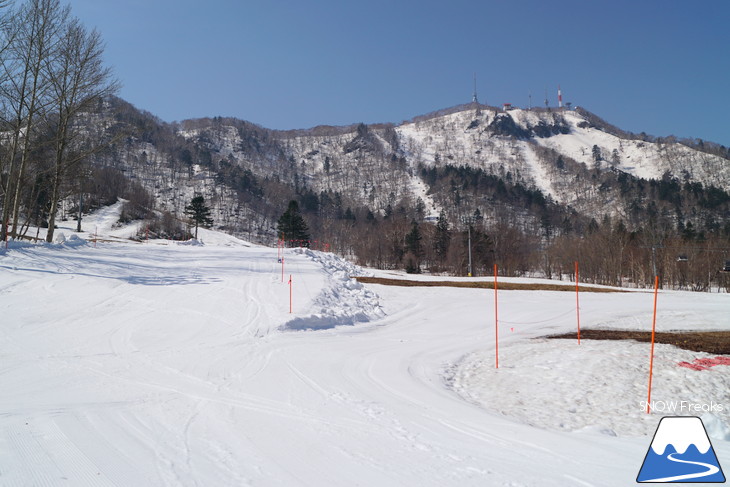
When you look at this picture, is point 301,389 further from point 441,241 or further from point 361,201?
point 361,201

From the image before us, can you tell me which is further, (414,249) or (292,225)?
(414,249)

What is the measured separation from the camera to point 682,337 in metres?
13.6

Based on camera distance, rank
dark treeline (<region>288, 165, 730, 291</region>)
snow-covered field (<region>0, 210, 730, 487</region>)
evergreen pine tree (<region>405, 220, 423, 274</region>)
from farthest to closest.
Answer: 1. evergreen pine tree (<region>405, 220, 423, 274</region>)
2. dark treeline (<region>288, 165, 730, 291</region>)
3. snow-covered field (<region>0, 210, 730, 487</region>)

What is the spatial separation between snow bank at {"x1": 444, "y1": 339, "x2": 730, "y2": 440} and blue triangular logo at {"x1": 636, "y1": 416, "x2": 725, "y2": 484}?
1.78m

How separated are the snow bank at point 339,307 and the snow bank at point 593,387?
4.94m

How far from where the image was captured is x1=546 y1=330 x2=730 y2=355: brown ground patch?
1180 centimetres

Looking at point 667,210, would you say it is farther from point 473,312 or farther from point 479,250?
point 473,312

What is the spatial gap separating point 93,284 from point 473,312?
15.3 metres

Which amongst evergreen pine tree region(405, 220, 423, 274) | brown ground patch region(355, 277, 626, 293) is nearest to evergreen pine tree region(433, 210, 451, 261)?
evergreen pine tree region(405, 220, 423, 274)

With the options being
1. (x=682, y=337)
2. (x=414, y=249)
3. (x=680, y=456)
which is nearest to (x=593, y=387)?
(x=680, y=456)

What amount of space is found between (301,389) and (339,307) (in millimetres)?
8293

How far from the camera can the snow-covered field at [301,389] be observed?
4480 mm

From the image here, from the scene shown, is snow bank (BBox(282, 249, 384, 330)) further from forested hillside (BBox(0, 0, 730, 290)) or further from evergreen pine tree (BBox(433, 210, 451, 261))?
evergreen pine tree (BBox(433, 210, 451, 261))

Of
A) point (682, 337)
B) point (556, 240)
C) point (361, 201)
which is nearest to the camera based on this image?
point (682, 337)
